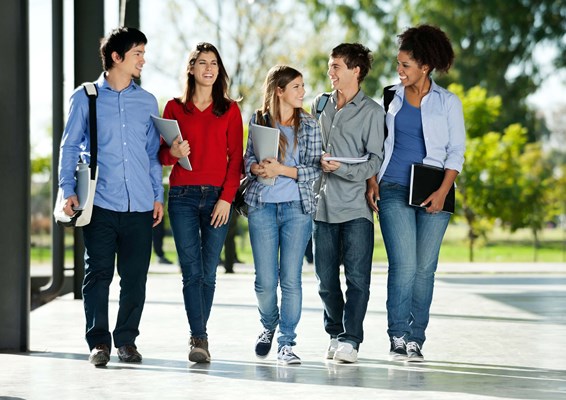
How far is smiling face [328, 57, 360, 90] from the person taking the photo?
22.4 feet

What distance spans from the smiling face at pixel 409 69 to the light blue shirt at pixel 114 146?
1.48 m

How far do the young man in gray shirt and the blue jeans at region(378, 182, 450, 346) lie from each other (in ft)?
0.45

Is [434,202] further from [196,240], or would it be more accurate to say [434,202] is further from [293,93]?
[196,240]

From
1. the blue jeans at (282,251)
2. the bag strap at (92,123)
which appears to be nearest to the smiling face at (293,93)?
the blue jeans at (282,251)

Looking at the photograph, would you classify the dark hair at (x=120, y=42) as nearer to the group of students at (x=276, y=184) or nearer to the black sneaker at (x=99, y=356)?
the group of students at (x=276, y=184)

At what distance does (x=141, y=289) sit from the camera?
6824 millimetres

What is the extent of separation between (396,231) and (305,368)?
3.18ft

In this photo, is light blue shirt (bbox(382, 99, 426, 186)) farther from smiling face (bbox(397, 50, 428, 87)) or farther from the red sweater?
the red sweater

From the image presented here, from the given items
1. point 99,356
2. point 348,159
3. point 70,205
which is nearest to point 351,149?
point 348,159

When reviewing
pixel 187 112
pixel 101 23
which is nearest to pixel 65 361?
pixel 187 112

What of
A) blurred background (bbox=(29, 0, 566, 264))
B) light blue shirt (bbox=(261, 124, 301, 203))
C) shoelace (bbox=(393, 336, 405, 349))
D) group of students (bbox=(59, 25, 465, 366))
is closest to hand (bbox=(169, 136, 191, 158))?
group of students (bbox=(59, 25, 465, 366))

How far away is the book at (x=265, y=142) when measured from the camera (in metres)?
6.49

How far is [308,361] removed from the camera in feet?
22.6

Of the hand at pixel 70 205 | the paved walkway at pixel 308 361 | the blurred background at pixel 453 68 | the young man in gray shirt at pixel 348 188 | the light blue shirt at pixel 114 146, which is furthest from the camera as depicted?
the blurred background at pixel 453 68
